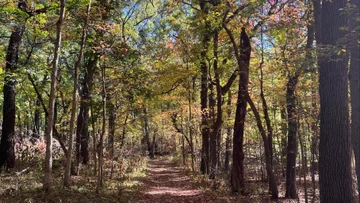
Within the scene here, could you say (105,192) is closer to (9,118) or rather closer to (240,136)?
(9,118)

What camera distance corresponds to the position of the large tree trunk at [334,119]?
17.1ft

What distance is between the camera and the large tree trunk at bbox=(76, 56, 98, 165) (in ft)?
33.9

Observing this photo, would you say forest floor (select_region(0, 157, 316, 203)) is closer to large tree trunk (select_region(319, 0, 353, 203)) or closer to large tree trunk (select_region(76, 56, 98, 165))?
large tree trunk (select_region(76, 56, 98, 165))

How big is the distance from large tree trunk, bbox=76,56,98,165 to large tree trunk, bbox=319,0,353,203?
7.06m

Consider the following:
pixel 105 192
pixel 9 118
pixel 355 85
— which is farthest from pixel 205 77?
pixel 9 118

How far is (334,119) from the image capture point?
5.33 meters

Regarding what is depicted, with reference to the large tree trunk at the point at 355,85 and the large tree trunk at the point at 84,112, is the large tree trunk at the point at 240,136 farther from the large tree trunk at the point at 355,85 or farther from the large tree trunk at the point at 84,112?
the large tree trunk at the point at 84,112

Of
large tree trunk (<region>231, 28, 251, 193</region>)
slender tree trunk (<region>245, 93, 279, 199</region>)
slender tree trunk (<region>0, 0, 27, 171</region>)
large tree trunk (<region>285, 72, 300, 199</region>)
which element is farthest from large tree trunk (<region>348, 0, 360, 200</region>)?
slender tree trunk (<region>0, 0, 27, 171</region>)

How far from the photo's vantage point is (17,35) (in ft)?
33.2

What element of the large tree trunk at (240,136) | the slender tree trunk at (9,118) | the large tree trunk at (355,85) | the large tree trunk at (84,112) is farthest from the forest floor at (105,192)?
the large tree trunk at (355,85)

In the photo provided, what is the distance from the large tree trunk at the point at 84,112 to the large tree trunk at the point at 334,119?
7065 mm

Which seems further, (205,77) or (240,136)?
(205,77)

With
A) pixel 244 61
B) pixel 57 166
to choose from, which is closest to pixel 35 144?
pixel 57 166

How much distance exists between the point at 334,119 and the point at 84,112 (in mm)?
11142
